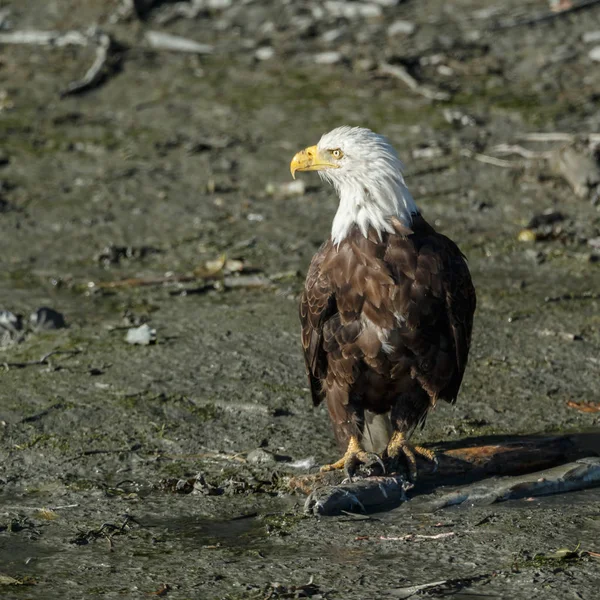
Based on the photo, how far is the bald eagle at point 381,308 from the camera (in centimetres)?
510

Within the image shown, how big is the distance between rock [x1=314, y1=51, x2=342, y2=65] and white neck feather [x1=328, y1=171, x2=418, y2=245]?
6409 millimetres

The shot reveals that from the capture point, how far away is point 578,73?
11016 millimetres

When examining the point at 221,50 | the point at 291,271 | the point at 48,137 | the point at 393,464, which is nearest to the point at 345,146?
the point at 393,464

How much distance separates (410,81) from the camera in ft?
35.8

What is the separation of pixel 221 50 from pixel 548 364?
6536 mm

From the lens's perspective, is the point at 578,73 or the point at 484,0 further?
the point at 484,0

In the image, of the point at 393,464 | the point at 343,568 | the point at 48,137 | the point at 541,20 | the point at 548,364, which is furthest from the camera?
the point at 541,20

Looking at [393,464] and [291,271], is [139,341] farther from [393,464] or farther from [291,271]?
[393,464]

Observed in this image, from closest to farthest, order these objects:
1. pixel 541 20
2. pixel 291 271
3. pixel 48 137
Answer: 1. pixel 291 271
2. pixel 48 137
3. pixel 541 20

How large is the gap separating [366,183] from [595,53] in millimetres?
6549

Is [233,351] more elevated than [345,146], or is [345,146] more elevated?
[345,146]

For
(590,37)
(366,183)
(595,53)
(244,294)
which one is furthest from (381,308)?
(590,37)

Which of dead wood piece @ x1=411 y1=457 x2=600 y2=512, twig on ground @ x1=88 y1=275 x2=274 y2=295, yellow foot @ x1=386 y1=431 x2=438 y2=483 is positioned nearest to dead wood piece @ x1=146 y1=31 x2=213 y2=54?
twig on ground @ x1=88 y1=275 x2=274 y2=295

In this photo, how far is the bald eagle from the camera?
5098mm
